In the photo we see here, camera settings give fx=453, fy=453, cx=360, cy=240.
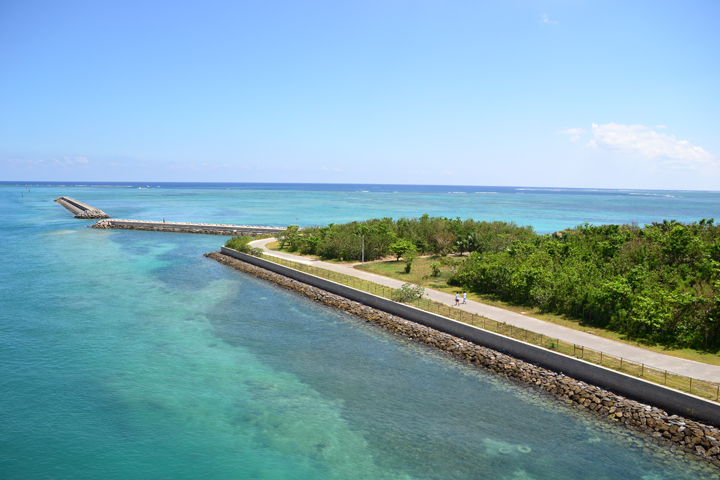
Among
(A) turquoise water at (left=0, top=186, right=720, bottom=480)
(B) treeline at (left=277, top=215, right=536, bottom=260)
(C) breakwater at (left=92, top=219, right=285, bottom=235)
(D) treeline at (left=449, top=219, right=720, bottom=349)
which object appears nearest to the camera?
(A) turquoise water at (left=0, top=186, right=720, bottom=480)

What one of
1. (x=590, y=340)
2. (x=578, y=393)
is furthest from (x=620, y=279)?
(x=578, y=393)

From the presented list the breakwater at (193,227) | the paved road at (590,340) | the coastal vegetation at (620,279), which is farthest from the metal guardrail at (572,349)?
the breakwater at (193,227)

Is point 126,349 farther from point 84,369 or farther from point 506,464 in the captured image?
point 506,464

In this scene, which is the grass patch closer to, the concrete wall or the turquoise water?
the concrete wall

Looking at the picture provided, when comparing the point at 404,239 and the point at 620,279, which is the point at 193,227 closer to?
the point at 404,239

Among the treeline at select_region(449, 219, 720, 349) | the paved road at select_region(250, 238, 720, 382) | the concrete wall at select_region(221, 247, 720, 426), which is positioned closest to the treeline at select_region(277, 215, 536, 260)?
the treeline at select_region(449, 219, 720, 349)

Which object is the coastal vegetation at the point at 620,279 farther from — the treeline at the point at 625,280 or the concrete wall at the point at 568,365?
the concrete wall at the point at 568,365
